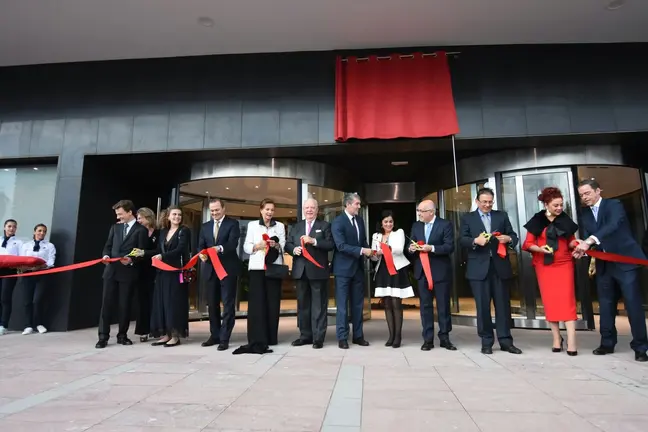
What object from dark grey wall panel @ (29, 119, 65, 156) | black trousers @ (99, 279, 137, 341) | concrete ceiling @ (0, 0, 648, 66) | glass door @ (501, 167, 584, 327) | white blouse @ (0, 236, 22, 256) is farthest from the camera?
dark grey wall panel @ (29, 119, 65, 156)

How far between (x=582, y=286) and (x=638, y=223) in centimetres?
295

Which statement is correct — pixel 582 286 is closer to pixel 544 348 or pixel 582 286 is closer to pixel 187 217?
pixel 544 348

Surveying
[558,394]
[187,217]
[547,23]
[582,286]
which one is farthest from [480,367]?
[187,217]

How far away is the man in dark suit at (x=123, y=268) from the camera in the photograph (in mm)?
4500

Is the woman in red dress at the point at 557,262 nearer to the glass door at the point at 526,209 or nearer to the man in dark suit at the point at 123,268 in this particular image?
the glass door at the point at 526,209

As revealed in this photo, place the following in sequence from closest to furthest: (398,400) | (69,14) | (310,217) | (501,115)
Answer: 1. (398,400)
2. (310,217)
3. (69,14)
4. (501,115)

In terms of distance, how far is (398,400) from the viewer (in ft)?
7.48

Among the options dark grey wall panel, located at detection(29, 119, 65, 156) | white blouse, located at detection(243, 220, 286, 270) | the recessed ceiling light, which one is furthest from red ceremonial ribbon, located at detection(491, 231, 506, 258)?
dark grey wall panel, located at detection(29, 119, 65, 156)

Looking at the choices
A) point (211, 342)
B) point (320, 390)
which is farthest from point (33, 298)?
point (320, 390)

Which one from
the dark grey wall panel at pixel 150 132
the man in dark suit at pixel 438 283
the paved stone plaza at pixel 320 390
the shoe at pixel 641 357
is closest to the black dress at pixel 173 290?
the paved stone plaza at pixel 320 390

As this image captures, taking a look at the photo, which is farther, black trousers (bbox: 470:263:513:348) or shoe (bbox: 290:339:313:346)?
shoe (bbox: 290:339:313:346)

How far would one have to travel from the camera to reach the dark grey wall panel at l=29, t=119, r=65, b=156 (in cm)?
625

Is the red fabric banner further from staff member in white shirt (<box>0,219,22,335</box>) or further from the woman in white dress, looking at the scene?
staff member in white shirt (<box>0,219,22,335</box>)

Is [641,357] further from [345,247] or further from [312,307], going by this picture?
[312,307]
